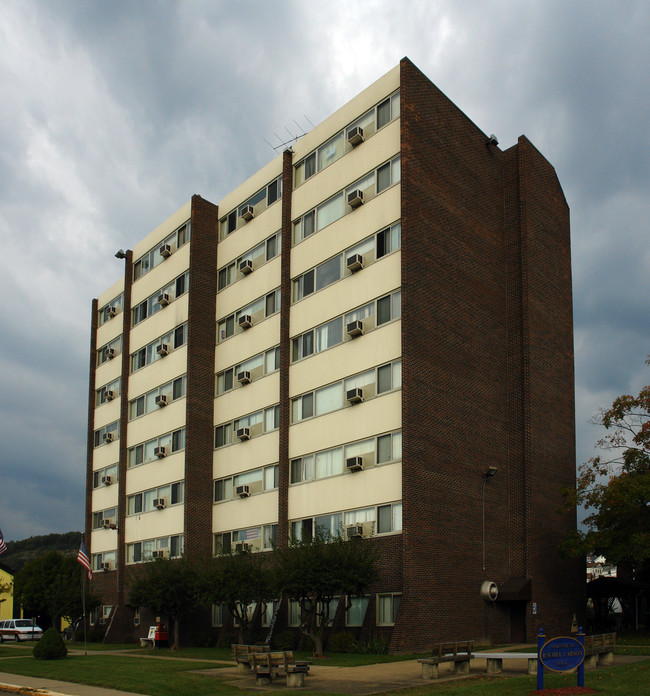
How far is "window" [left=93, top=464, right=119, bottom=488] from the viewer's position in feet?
180

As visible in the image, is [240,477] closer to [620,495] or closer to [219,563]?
[219,563]

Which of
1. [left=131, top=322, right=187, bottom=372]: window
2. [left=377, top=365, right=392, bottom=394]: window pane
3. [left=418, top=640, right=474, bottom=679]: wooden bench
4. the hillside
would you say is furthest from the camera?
the hillside

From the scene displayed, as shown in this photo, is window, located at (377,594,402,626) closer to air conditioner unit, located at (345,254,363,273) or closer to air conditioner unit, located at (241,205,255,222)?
air conditioner unit, located at (345,254,363,273)

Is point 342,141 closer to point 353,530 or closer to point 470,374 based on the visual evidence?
point 470,374

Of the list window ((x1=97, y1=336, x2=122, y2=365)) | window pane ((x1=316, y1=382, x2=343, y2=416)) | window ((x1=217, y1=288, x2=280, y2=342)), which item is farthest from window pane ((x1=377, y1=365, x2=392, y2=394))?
window ((x1=97, y1=336, x2=122, y2=365))

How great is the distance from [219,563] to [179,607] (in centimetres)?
470

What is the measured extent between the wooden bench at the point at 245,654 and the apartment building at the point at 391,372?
653cm

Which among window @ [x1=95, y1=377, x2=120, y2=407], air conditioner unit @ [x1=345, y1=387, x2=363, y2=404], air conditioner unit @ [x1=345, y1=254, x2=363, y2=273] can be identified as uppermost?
air conditioner unit @ [x1=345, y1=254, x2=363, y2=273]

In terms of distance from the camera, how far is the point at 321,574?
2956cm

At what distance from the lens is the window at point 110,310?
191 ft

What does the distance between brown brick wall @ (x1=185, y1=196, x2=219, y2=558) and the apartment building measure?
4.1 inches

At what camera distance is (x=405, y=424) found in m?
32.3

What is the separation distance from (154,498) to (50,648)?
55.7ft

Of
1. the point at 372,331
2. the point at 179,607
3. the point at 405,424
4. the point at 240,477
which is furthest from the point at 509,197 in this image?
the point at 179,607
